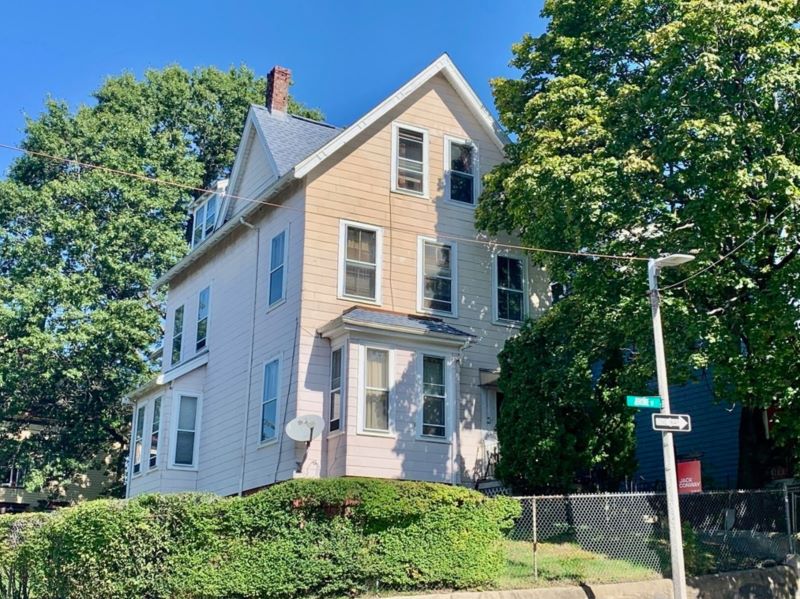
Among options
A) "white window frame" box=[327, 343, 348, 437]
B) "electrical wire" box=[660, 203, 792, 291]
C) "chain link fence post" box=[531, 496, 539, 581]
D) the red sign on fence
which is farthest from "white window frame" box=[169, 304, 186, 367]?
"electrical wire" box=[660, 203, 792, 291]

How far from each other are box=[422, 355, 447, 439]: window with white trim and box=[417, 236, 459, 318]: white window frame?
1559mm

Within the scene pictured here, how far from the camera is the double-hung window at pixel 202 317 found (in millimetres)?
25109

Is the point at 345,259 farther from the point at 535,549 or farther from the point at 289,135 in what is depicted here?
the point at 535,549

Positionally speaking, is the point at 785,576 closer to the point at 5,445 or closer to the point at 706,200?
the point at 706,200

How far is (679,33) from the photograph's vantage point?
1709 cm

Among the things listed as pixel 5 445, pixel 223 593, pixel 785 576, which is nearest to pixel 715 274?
pixel 785 576

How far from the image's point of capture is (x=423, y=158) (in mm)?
22766

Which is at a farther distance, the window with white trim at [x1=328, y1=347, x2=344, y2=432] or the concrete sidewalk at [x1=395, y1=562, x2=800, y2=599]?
the window with white trim at [x1=328, y1=347, x2=344, y2=432]

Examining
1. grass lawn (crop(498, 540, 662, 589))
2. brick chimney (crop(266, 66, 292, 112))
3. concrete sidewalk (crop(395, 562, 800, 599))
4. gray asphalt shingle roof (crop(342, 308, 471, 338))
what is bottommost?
concrete sidewalk (crop(395, 562, 800, 599))

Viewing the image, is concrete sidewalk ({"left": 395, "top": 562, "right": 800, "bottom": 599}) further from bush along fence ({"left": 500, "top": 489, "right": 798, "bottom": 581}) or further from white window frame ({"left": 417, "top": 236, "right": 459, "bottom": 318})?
white window frame ({"left": 417, "top": 236, "right": 459, "bottom": 318})

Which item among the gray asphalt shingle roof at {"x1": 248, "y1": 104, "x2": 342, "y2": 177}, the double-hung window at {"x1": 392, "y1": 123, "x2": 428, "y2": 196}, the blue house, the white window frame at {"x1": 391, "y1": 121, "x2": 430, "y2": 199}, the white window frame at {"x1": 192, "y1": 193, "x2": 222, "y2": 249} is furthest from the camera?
the white window frame at {"x1": 192, "y1": 193, "x2": 222, "y2": 249}

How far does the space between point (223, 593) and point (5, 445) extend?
22207 mm

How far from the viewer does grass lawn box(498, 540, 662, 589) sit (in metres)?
14.6

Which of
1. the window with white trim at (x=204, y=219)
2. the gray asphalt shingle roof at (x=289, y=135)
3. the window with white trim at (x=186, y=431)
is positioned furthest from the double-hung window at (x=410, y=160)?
the window with white trim at (x=186, y=431)
